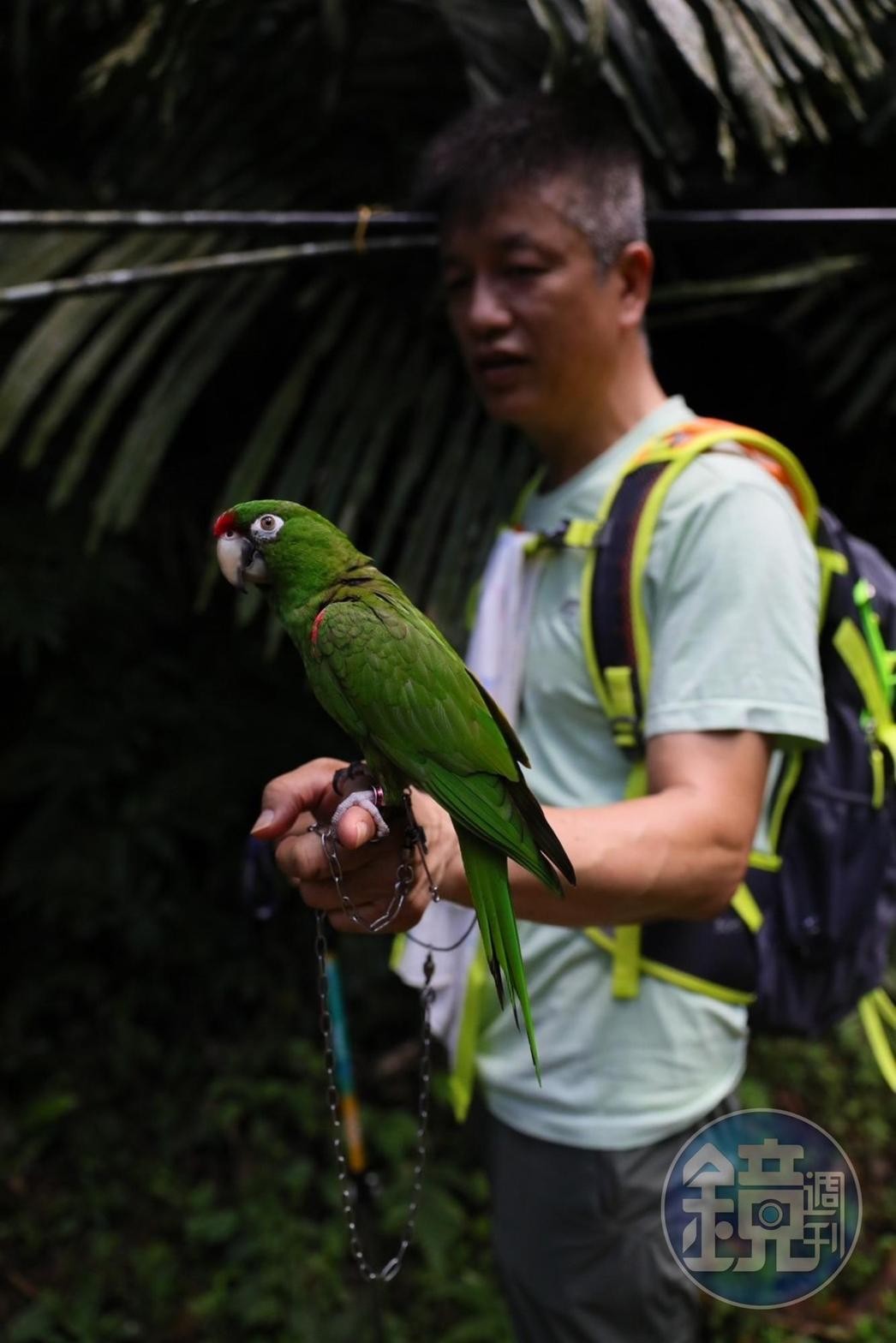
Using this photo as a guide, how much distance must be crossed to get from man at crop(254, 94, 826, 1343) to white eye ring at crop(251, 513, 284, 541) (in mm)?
494

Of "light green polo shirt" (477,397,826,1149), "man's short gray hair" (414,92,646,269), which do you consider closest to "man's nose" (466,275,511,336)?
"man's short gray hair" (414,92,646,269)

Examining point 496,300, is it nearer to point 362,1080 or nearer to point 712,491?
point 712,491

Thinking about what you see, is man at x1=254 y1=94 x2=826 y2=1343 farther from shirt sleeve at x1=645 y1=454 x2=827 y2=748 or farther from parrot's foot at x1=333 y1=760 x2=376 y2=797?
parrot's foot at x1=333 y1=760 x2=376 y2=797

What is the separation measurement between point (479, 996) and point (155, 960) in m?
2.24

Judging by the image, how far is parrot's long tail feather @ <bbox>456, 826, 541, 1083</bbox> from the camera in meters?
0.96

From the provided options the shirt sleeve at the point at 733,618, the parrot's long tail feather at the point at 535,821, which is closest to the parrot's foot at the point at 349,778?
the parrot's long tail feather at the point at 535,821

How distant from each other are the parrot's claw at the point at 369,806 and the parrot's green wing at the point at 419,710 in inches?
1.4

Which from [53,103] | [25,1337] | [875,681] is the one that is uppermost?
[53,103]

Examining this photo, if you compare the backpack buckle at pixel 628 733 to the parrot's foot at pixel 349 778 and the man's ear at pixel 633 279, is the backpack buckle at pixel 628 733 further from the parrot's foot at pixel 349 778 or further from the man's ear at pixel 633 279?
the man's ear at pixel 633 279

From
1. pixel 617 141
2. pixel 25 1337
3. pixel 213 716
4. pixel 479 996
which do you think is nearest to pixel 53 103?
pixel 213 716

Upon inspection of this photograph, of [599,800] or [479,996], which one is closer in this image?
[599,800]

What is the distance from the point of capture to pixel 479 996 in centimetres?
168

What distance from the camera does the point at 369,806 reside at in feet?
3.20

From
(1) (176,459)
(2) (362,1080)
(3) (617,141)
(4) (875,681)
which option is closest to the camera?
(4) (875,681)
